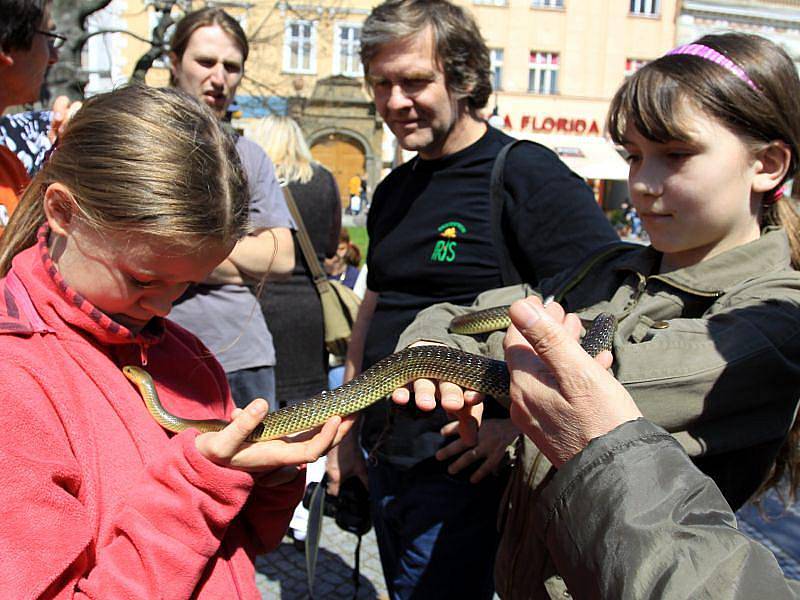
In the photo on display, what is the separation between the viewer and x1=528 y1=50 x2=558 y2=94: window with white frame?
38.2 meters

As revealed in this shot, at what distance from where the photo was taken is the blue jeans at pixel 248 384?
3.78 m

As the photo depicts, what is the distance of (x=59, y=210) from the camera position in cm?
188

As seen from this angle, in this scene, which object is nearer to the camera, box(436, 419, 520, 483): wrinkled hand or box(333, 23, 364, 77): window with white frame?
box(436, 419, 520, 483): wrinkled hand

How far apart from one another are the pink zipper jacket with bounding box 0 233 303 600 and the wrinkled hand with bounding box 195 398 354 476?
0.03 meters

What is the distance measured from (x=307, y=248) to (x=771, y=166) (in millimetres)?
3005

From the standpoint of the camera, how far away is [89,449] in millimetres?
1655

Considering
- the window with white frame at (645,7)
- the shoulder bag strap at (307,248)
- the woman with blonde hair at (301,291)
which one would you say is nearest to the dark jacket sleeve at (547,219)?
the shoulder bag strap at (307,248)

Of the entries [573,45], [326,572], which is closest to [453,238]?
[326,572]

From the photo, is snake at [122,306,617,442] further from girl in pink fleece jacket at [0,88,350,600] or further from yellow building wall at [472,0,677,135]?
yellow building wall at [472,0,677,135]

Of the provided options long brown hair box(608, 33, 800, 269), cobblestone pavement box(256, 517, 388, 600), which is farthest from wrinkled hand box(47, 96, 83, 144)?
cobblestone pavement box(256, 517, 388, 600)

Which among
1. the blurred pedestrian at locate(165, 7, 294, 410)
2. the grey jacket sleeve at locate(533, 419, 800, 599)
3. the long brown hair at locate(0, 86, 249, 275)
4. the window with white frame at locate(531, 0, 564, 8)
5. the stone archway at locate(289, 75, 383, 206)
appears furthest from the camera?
the window with white frame at locate(531, 0, 564, 8)

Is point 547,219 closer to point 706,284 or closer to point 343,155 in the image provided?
point 706,284

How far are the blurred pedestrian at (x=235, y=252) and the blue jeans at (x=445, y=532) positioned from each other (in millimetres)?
1122

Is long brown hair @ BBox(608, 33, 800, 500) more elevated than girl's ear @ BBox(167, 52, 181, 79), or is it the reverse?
girl's ear @ BBox(167, 52, 181, 79)
